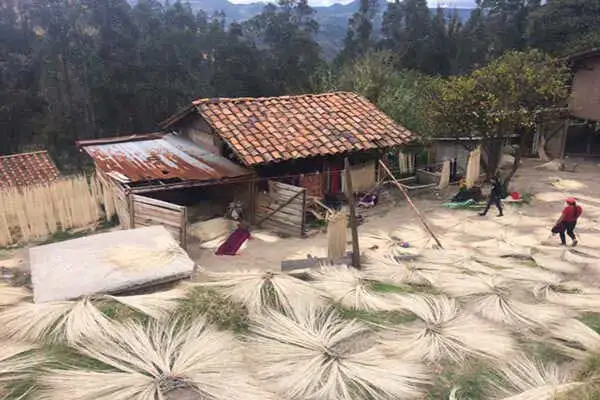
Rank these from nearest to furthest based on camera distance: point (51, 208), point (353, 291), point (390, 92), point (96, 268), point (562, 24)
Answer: point (353, 291) → point (96, 268) → point (51, 208) → point (390, 92) → point (562, 24)

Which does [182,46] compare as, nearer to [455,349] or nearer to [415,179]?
[415,179]

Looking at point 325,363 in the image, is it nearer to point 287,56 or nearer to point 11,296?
point 11,296

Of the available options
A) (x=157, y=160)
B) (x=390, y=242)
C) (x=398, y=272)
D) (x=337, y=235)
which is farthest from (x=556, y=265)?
(x=157, y=160)

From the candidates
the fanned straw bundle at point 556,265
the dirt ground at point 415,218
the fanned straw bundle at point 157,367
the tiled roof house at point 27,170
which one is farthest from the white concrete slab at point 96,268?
the tiled roof house at point 27,170

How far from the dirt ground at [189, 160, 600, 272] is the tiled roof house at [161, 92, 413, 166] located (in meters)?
1.82

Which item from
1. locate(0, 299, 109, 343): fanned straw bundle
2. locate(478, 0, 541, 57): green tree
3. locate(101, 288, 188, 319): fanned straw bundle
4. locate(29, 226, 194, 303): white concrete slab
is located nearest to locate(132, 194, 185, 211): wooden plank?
locate(29, 226, 194, 303): white concrete slab

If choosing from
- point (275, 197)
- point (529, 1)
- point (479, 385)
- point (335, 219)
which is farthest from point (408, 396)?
point (529, 1)

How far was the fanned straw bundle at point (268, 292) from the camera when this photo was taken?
492cm

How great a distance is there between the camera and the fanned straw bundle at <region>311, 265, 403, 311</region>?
16.9 feet

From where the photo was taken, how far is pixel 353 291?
545 cm

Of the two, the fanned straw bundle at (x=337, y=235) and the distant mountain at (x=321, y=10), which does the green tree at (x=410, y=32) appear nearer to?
the fanned straw bundle at (x=337, y=235)

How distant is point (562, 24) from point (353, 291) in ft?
96.8

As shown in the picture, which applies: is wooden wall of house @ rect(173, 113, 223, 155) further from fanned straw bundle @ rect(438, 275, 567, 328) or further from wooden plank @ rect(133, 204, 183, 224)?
fanned straw bundle @ rect(438, 275, 567, 328)

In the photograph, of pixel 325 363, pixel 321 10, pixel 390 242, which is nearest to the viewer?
pixel 325 363
